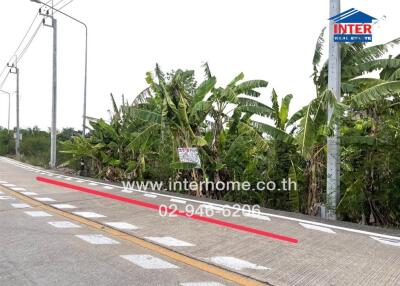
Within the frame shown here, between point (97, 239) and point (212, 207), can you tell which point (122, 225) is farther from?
point (212, 207)

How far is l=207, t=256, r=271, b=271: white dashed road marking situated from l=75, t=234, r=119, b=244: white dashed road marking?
6.44ft

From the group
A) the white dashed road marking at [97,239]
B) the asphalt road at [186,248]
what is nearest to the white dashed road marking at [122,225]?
the asphalt road at [186,248]

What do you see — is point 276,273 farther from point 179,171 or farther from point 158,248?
point 179,171

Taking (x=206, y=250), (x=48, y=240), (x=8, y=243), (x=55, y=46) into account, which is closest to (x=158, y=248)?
(x=206, y=250)

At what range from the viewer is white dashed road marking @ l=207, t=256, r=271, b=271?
6.31m

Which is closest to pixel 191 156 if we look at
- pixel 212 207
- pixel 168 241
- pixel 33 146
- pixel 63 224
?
pixel 212 207

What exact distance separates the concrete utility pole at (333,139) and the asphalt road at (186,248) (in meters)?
0.76

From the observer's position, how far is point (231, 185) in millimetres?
14195

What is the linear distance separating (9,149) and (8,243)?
66.2 metres

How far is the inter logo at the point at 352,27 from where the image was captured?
10.3 m

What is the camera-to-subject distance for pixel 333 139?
1032 cm

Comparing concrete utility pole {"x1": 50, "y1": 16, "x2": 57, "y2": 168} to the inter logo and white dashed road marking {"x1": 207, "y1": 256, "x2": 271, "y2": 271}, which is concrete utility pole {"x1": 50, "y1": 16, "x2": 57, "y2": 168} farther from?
white dashed road marking {"x1": 207, "y1": 256, "x2": 271, "y2": 271}

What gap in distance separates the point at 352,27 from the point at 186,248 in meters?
6.35

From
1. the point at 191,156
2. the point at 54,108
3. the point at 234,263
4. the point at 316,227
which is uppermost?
the point at 54,108
